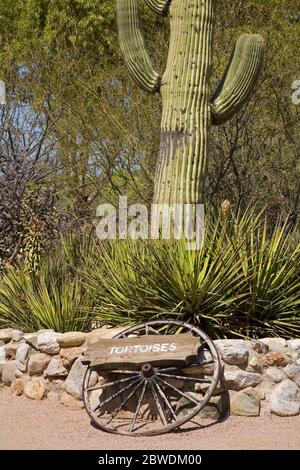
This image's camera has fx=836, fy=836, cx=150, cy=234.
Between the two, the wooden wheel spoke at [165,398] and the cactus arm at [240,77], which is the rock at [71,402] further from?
the cactus arm at [240,77]

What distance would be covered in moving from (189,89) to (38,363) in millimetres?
3112

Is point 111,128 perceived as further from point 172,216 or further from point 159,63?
point 172,216

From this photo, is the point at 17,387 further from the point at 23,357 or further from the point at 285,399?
the point at 285,399

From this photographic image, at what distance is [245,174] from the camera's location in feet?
46.9

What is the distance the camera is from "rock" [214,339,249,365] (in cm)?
696

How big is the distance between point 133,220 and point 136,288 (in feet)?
16.3

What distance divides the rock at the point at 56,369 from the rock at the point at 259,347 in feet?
5.83

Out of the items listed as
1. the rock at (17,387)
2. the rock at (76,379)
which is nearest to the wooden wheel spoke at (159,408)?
the rock at (76,379)

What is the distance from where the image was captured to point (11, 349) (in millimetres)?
8203

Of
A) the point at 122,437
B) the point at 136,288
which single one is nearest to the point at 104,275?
the point at 136,288

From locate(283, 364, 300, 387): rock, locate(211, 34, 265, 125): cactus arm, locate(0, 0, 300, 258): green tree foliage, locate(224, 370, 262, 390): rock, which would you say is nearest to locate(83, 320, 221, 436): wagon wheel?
locate(224, 370, 262, 390): rock

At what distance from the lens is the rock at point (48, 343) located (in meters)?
7.79

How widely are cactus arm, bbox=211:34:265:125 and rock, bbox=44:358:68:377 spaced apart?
9.79ft

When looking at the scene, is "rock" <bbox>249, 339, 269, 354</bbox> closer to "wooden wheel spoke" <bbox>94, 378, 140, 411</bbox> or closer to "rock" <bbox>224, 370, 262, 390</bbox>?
"rock" <bbox>224, 370, 262, 390</bbox>
